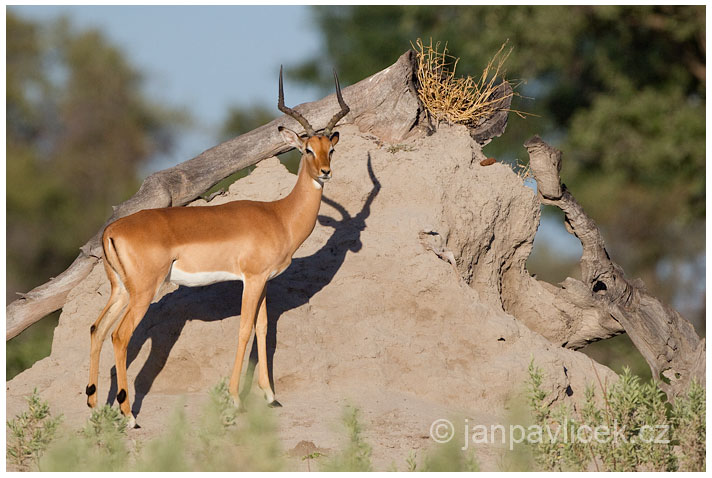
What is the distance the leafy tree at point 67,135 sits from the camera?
35.6m

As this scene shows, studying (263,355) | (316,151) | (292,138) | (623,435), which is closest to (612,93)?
(292,138)

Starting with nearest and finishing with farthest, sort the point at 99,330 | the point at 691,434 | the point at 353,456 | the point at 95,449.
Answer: the point at 353,456 → the point at 95,449 → the point at 691,434 → the point at 99,330

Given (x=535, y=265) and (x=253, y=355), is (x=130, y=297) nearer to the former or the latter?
(x=253, y=355)

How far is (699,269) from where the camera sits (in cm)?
3247

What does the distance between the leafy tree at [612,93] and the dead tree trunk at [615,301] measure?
40.1ft

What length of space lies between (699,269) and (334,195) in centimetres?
2240

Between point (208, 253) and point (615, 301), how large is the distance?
19.0 feet

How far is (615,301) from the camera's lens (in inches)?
540

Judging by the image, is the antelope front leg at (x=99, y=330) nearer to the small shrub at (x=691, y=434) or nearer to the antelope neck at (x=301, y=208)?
the antelope neck at (x=301, y=208)

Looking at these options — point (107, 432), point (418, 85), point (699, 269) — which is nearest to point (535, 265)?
point (699, 269)

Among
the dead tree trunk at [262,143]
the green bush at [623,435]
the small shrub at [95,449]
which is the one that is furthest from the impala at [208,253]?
the green bush at [623,435]

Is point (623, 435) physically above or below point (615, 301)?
below

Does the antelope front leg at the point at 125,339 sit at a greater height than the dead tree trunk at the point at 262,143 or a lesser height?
lesser

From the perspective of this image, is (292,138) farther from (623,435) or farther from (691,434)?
(691,434)
